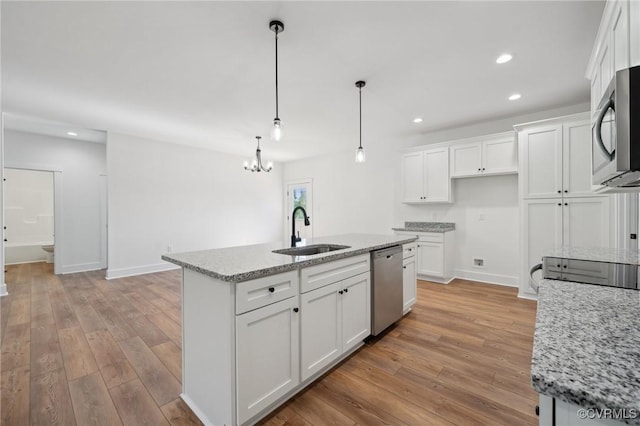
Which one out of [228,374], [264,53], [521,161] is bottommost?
[228,374]

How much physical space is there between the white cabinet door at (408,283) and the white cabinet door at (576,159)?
2098 millimetres

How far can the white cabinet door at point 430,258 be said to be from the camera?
14.1ft

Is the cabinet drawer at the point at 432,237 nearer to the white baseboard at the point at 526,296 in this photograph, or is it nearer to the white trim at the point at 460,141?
the white baseboard at the point at 526,296

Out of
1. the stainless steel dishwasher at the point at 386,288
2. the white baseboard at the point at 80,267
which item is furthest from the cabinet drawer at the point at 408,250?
the white baseboard at the point at 80,267

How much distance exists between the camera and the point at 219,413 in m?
1.47

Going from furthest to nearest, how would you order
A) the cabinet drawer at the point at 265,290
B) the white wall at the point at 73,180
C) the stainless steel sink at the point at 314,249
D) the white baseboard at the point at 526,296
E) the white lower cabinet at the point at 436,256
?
1. the white wall at the point at 73,180
2. the white lower cabinet at the point at 436,256
3. the white baseboard at the point at 526,296
4. the stainless steel sink at the point at 314,249
5. the cabinet drawer at the point at 265,290

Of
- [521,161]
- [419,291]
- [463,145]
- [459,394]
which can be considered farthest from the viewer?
[463,145]

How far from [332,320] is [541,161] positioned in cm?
338

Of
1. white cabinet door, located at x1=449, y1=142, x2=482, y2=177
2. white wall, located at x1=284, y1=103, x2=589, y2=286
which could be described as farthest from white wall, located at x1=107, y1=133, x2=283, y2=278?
white cabinet door, located at x1=449, y1=142, x2=482, y2=177

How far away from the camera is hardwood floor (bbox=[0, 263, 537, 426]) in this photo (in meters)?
1.62

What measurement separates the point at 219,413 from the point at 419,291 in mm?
3229

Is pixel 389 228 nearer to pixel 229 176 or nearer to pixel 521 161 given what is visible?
pixel 521 161

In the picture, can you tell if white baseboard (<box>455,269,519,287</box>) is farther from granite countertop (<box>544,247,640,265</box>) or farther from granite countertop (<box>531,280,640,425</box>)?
granite countertop (<box>531,280,640,425</box>)

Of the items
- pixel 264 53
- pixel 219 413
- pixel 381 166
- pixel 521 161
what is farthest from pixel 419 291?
pixel 264 53
